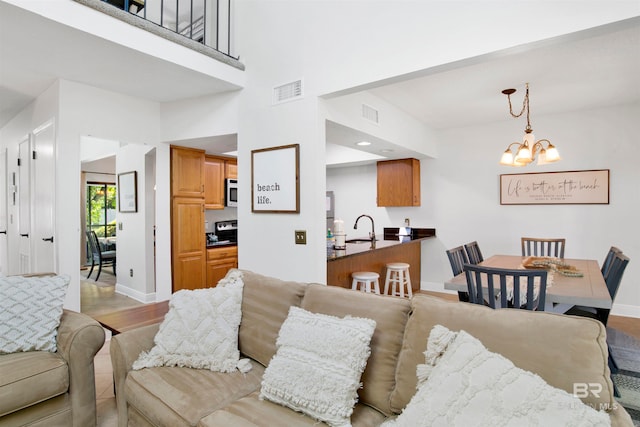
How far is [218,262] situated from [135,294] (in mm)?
1120

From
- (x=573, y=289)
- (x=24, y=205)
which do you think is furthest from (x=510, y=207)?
(x=24, y=205)

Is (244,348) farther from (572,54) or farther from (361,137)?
(572,54)

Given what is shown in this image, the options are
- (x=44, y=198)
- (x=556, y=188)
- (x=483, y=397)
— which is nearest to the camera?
(x=483, y=397)

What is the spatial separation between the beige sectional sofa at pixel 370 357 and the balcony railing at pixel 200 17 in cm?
262

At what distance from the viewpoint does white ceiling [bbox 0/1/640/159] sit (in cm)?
238

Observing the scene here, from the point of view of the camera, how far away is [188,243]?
4.32 metres

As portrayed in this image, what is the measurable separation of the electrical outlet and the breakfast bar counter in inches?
13.2

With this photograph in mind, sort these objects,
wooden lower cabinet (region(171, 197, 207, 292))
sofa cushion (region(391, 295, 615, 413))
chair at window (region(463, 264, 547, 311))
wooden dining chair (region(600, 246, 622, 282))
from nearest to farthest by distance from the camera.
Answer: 1. sofa cushion (region(391, 295, 615, 413))
2. chair at window (region(463, 264, 547, 311))
3. wooden dining chair (region(600, 246, 622, 282))
4. wooden lower cabinet (region(171, 197, 207, 292))

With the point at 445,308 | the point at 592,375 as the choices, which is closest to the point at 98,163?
the point at 445,308

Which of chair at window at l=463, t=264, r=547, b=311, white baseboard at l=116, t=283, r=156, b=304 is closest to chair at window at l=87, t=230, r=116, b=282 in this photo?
white baseboard at l=116, t=283, r=156, b=304

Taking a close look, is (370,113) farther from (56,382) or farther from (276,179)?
(56,382)

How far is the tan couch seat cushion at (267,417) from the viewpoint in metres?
1.36

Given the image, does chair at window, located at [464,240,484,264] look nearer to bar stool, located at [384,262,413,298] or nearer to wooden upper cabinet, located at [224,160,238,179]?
bar stool, located at [384,262,413,298]

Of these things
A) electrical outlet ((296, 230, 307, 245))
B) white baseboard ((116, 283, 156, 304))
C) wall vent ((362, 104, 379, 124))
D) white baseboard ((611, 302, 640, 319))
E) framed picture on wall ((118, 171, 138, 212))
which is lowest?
white baseboard ((611, 302, 640, 319))
